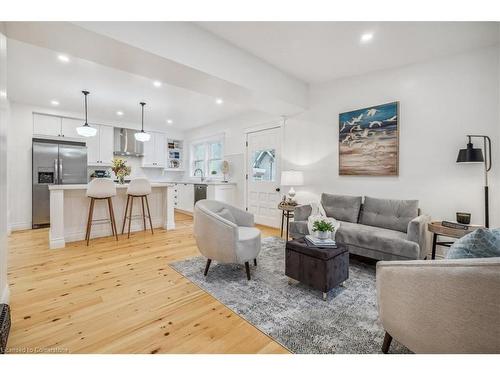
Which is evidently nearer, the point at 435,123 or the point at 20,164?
the point at 435,123

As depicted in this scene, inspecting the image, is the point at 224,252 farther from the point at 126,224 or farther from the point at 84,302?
the point at 126,224

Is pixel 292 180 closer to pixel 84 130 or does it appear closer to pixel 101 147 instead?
pixel 84 130

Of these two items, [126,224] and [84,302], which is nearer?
[84,302]

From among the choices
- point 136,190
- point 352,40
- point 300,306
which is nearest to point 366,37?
point 352,40

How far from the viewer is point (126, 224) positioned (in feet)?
14.2

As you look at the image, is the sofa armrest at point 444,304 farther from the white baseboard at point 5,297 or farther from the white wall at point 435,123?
the white baseboard at point 5,297

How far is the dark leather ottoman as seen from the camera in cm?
202

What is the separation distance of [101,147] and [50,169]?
1.26 m

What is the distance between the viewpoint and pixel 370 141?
3490 millimetres

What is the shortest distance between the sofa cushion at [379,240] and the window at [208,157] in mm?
4251

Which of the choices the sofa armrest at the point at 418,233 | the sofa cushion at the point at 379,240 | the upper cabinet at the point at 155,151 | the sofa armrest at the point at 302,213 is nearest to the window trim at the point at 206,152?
the upper cabinet at the point at 155,151

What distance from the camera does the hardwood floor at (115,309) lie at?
1.49 m
